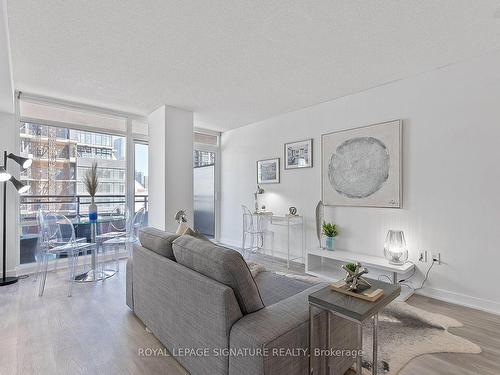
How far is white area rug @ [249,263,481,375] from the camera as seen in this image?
5.88ft

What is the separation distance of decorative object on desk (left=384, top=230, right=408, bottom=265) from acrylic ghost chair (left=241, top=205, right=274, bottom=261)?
6.85ft

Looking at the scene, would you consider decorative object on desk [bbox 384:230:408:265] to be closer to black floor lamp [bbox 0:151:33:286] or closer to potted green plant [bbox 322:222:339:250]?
potted green plant [bbox 322:222:339:250]

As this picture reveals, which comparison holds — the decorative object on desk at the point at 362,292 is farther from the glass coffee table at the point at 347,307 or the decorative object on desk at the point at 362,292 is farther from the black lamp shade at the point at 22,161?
the black lamp shade at the point at 22,161

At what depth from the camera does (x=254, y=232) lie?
15.4 feet

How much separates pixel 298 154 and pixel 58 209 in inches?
153

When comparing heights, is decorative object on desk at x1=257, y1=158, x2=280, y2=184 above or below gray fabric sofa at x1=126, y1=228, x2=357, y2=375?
above

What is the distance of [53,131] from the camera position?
3939mm

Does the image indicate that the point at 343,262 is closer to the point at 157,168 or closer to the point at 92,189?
the point at 157,168

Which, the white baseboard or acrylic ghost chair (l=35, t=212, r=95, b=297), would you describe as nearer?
the white baseboard

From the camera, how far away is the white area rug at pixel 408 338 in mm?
1792

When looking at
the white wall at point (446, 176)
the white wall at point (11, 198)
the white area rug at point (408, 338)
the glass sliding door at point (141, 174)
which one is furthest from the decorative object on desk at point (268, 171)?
the white wall at point (11, 198)

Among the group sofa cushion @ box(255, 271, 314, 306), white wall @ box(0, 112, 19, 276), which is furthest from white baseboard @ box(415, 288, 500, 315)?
white wall @ box(0, 112, 19, 276)

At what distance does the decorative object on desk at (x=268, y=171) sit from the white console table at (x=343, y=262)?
60.6 inches

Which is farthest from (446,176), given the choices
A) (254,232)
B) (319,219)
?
(254,232)
